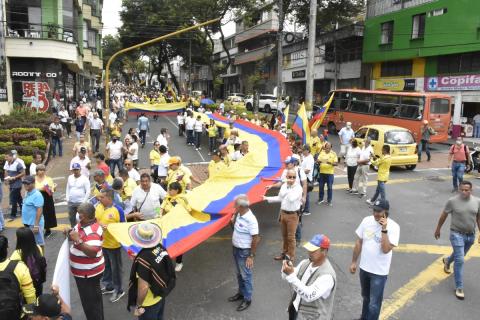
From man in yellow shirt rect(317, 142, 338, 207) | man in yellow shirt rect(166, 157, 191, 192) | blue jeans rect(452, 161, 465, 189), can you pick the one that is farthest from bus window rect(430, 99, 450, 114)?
man in yellow shirt rect(166, 157, 191, 192)

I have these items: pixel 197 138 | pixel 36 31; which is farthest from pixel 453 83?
pixel 36 31

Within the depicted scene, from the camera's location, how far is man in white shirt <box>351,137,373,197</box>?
12.0 meters

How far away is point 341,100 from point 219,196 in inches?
794

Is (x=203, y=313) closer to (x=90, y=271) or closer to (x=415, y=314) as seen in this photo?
(x=90, y=271)

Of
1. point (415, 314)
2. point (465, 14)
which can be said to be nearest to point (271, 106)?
point (465, 14)

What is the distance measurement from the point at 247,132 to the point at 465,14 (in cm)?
2044

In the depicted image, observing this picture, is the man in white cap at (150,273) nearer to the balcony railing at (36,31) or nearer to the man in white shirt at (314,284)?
the man in white shirt at (314,284)

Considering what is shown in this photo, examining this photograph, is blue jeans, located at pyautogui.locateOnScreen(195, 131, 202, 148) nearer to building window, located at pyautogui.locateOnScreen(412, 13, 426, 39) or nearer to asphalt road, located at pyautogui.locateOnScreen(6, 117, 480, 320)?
asphalt road, located at pyautogui.locateOnScreen(6, 117, 480, 320)

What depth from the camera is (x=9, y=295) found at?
12.9 feet

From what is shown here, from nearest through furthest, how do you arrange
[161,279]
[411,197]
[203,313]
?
[161,279] < [203,313] < [411,197]

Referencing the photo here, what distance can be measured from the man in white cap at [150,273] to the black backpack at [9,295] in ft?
3.52

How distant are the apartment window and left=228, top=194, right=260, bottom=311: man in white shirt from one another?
1231 inches

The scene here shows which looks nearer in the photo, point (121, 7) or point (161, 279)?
point (161, 279)

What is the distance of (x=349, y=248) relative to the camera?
8273mm
